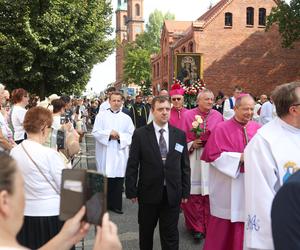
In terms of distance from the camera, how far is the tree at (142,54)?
70.6 metres

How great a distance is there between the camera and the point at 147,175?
16.8 ft

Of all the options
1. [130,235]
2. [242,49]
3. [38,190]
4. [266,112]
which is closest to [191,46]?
[242,49]

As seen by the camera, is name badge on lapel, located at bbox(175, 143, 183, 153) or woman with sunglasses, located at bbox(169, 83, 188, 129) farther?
woman with sunglasses, located at bbox(169, 83, 188, 129)

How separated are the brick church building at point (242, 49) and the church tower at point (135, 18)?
8232cm

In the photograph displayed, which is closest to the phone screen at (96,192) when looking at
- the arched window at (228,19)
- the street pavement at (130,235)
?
the street pavement at (130,235)

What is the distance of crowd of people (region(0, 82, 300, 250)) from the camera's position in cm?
211

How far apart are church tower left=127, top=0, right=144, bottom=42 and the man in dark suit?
116 metres

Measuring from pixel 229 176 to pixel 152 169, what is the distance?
2.77 feet

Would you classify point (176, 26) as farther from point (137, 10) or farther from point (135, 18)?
point (137, 10)

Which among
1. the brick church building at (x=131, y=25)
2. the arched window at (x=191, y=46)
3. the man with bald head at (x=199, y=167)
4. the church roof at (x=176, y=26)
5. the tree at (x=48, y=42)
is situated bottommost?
the man with bald head at (x=199, y=167)

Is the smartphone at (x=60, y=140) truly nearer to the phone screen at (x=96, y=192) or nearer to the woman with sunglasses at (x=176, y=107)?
the woman with sunglasses at (x=176, y=107)

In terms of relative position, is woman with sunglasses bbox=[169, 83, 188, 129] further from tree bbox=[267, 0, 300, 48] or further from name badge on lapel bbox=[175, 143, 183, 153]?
tree bbox=[267, 0, 300, 48]

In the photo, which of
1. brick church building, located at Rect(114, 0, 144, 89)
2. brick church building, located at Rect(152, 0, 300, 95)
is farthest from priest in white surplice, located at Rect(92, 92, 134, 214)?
brick church building, located at Rect(114, 0, 144, 89)

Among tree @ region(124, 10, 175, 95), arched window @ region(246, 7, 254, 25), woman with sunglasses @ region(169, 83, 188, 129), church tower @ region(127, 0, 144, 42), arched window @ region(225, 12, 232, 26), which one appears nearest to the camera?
woman with sunglasses @ region(169, 83, 188, 129)
